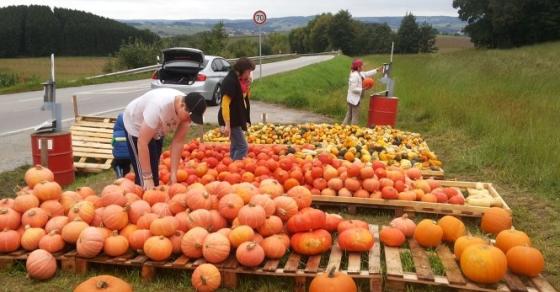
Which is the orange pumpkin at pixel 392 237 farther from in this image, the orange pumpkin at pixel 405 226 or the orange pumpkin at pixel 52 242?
the orange pumpkin at pixel 52 242

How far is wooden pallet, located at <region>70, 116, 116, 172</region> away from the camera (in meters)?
8.01

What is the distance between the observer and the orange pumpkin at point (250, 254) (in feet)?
12.6

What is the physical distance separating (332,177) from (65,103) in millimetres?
12791

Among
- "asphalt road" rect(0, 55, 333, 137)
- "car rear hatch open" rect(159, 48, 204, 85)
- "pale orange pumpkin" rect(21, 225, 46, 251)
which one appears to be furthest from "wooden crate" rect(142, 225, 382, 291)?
"car rear hatch open" rect(159, 48, 204, 85)

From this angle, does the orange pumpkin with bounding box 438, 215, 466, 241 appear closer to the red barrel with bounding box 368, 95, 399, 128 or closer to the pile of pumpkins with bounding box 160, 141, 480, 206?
the pile of pumpkins with bounding box 160, 141, 480, 206

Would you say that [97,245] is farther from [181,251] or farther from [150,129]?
[150,129]

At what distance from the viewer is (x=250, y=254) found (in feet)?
12.6

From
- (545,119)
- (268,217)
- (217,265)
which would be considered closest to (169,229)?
(217,265)

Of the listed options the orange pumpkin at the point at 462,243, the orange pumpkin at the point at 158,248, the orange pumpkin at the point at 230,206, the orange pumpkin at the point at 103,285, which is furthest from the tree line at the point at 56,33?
the orange pumpkin at the point at 462,243

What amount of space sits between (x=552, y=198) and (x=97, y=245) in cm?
551

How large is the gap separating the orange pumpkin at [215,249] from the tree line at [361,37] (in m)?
90.7

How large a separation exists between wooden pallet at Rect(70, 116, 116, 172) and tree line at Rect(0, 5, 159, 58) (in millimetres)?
41097

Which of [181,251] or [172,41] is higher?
[172,41]

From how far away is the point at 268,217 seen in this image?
4.26 m
